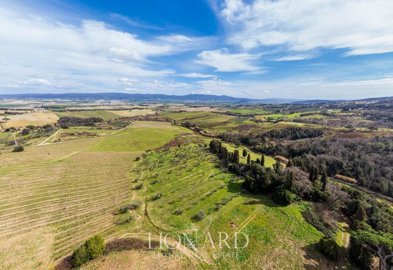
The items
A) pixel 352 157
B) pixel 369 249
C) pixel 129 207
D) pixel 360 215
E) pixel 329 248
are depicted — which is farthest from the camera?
pixel 352 157

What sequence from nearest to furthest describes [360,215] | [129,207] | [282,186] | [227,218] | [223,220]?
1. [223,220]
2. [227,218]
3. [360,215]
4. [129,207]
5. [282,186]

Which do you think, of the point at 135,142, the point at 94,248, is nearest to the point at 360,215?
the point at 94,248

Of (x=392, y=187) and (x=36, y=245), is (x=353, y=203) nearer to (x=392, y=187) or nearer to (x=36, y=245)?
(x=392, y=187)

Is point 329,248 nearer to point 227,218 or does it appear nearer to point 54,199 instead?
point 227,218

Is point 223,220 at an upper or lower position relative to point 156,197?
upper

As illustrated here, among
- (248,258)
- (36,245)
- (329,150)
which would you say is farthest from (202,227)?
(329,150)

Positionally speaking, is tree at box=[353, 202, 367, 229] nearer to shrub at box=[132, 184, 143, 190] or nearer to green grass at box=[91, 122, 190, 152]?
shrub at box=[132, 184, 143, 190]

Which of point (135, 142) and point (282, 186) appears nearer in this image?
point (282, 186)
